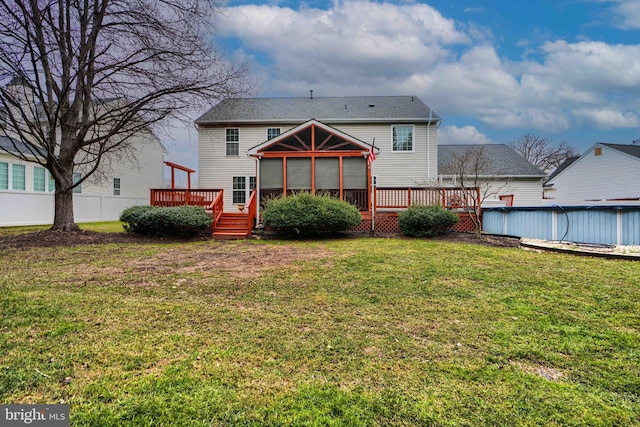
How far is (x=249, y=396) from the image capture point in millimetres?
2102

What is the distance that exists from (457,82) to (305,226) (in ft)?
55.3

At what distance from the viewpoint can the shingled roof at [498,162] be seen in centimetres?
1853

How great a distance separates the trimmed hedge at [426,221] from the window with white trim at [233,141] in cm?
1063

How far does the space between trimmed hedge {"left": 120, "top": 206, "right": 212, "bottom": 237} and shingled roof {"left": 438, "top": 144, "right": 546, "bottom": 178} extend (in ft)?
43.6

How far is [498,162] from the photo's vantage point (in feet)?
64.4

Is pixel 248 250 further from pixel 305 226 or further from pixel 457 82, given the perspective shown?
pixel 457 82

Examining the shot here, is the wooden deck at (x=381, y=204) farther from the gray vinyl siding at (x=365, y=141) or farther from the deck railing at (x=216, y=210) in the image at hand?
the gray vinyl siding at (x=365, y=141)

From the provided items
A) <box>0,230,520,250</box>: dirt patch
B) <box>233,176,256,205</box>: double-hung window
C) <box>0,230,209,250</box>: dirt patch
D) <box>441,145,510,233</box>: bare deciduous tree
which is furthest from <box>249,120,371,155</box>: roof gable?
<box>0,230,209,250</box>: dirt patch

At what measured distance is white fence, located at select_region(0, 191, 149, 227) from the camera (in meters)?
14.5

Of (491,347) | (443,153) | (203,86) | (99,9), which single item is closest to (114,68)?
(99,9)

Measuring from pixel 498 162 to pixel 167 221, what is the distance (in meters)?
19.7

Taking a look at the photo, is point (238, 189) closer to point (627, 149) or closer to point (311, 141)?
point (311, 141)

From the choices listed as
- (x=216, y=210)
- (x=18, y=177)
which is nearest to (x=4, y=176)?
(x=18, y=177)

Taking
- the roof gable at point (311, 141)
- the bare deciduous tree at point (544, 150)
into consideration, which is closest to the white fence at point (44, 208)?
the roof gable at point (311, 141)
